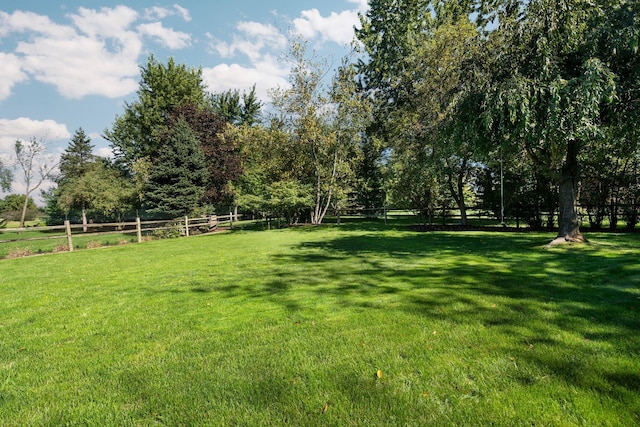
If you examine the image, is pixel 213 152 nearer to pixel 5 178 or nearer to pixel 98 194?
pixel 98 194

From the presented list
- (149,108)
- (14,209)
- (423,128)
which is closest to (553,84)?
(423,128)

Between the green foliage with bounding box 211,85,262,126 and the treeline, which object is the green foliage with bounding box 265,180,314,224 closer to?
the treeline

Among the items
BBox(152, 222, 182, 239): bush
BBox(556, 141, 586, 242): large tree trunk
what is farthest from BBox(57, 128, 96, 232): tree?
BBox(556, 141, 586, 242): large tree trunk

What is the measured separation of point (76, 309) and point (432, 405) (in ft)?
15.1

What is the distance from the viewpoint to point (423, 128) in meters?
14.2

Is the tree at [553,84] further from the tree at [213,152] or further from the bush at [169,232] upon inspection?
the tree at [213,152]

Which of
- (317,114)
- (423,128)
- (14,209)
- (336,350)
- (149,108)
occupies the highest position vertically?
(149,108)

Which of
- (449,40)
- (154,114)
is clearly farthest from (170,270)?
(154,114)

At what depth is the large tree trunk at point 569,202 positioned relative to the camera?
25.5 feet

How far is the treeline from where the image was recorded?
21.9 ft

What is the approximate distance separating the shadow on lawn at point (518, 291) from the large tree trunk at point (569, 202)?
0.51 meters

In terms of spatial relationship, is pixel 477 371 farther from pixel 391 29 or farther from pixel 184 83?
pixel 184 83

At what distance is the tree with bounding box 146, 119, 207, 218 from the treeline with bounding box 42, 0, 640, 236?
3.7 inches

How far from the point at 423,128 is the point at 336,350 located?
43.5 ft
